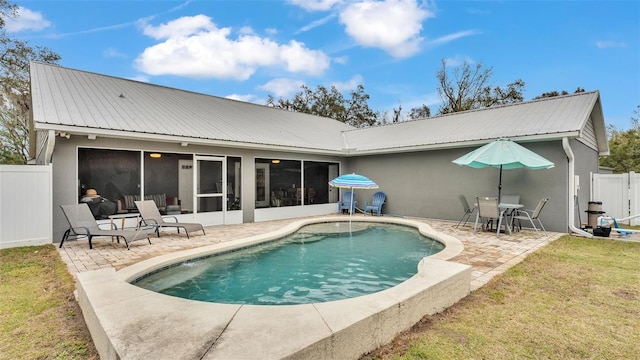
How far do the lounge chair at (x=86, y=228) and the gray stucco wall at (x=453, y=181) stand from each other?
9.05m

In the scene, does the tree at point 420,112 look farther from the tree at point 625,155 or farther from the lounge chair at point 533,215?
the lounge chair at point 533,215

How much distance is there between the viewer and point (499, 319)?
3.51m

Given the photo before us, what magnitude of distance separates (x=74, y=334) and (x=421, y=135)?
38.6 ft

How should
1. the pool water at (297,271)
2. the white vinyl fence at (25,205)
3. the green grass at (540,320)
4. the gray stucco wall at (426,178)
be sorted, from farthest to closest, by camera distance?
the gray stucco wall at (426,178) → the white vinyl fence at (25,205) → the pool water at (297,271) → the green grass at (540,320)

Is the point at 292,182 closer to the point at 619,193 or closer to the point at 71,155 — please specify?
the point at 71,155

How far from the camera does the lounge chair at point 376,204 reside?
12602mm

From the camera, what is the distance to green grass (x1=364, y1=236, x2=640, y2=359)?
9.42 feet

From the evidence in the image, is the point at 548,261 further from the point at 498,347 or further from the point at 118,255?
the point at 118,255

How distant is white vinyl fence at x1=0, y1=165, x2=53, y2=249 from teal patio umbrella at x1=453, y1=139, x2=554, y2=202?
414 inches

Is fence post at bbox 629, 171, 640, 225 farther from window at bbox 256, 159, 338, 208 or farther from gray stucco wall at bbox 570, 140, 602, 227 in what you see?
window at bbox 256, 159, 338, 208

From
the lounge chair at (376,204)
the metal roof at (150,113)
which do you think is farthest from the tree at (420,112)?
the lounge chair at (376,204)

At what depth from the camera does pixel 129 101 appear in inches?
400

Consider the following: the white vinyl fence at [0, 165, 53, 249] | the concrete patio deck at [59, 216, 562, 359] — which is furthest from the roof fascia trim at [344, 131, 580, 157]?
the white vinyl fence at [0, 165, 53, 249]

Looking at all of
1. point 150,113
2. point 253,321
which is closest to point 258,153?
point 150,113
